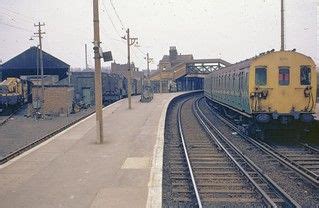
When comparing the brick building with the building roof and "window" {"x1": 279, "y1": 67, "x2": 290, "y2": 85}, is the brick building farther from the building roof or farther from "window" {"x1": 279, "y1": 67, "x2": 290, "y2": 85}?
"window" {"x1": 279, "y1": 67, "x2": 290, "y2": 85}

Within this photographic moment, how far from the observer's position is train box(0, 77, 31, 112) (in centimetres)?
3409

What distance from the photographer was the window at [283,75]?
15.7 m

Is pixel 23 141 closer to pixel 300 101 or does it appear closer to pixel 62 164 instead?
pixel 62 164

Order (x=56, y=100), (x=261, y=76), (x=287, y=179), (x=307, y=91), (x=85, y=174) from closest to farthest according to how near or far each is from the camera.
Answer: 1. (x=85, y=174)
2. (x=287, y=179)
3. (x=307, y=91)
4. (x=261, y=76)
5. (x=56, y=100)

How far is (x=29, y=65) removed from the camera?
172 ft

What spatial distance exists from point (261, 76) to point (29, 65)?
42.7 m

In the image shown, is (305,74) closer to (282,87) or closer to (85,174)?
(282,87)

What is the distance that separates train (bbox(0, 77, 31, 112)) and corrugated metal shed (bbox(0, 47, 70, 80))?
44.8 feet

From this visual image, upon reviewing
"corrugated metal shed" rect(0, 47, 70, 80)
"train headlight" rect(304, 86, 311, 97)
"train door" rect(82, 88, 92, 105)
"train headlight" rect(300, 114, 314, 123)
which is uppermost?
"corrugated metal shed" rect(0, 47, 70, 80)

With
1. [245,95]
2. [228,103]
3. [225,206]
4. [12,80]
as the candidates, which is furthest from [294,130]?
[12,80]

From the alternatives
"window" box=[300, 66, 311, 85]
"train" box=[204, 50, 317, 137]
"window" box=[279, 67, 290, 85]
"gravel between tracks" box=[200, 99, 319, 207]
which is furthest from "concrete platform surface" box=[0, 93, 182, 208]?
"window" box=[300, 66, 311, 85]

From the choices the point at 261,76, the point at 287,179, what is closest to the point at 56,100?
the point at 261,76

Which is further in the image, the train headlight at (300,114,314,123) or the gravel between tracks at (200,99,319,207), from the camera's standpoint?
the train headlight at (300,114,314,123)

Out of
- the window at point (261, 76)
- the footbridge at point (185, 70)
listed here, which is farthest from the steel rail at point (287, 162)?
the footbridge at point (185, 70)
